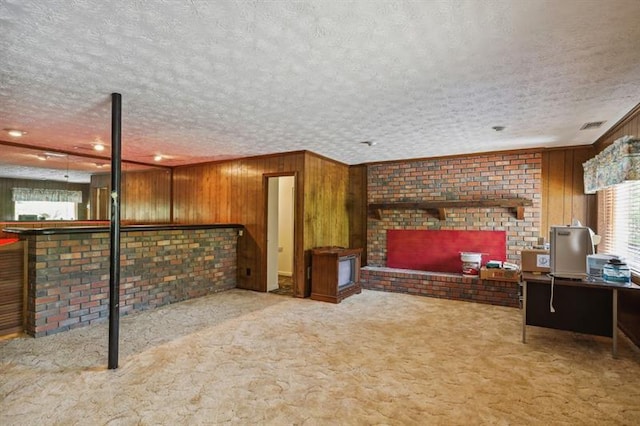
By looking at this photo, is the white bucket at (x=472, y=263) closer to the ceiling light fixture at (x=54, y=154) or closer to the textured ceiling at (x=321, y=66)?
the textured ceiling at (x=321, y=66)

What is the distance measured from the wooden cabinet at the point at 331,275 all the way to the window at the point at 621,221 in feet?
11.1

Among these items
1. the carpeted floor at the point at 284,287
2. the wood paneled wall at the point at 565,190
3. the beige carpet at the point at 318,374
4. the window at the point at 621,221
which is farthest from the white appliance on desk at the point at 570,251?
the carpeted floor at the point at 284,287

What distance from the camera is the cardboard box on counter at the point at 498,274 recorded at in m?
4.77

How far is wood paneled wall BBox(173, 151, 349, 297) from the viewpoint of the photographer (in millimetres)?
5359

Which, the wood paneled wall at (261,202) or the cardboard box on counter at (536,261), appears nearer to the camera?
the cardboard box on counter at (536,261)

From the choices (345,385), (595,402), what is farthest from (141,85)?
(595,402)

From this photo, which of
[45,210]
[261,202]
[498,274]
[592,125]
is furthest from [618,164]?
[45,210]

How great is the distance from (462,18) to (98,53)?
227 centimetres

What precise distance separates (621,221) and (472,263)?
1.88 metres

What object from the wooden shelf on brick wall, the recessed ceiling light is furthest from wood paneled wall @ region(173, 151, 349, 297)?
the recessed ceiling light

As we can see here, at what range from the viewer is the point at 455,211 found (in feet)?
18.5

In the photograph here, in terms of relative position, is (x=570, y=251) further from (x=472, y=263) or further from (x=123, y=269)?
(x=123, y=269)

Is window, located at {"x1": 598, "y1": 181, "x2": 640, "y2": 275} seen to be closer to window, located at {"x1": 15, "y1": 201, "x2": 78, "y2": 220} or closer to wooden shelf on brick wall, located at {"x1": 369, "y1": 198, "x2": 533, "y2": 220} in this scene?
wooden shelf on brick wall, located at {"x1": 369, "y1": 198, "x2": 533, "y2": 220}

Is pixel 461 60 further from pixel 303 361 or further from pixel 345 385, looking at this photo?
pixel 303 361
